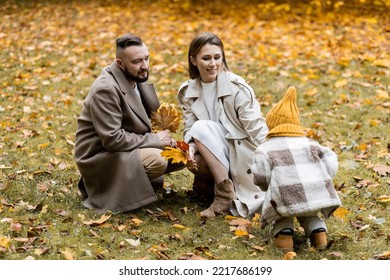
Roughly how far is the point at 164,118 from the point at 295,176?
134 centimetres

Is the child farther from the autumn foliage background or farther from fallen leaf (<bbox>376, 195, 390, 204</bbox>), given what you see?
fallen leaf (<bbox>376, 195, 390, 204</bbox>)

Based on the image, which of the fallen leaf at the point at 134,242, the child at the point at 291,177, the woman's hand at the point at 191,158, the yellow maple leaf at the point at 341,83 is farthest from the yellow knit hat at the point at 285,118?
the yellow maple leaf at the point at 341,83

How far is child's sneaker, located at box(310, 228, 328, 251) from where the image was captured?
12.1 feet

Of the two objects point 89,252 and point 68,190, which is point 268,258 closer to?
point 89,252

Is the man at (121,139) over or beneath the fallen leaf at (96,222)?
Answer: over

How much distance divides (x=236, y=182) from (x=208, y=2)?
28.4ft

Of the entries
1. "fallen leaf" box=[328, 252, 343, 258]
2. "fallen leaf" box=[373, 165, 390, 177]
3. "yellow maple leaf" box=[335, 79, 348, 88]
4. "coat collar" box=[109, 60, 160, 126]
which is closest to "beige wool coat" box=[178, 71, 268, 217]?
"coat collar" box=[109, 60, 160, 126]

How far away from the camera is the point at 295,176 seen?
11.7 ft

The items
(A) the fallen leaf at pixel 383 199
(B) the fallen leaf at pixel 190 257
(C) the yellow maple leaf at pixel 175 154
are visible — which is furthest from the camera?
(A) the fallen leaf at pixel 383 199

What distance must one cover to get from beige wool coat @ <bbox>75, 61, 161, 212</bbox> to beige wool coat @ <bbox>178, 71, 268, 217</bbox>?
0.43m

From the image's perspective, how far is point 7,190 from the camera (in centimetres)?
470

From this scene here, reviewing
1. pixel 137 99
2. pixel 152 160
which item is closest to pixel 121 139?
pixel 152 160

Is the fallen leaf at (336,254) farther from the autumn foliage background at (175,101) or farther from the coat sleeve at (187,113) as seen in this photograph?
the coat sleeve at (187,113)

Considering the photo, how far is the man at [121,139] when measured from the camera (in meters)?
4.22
